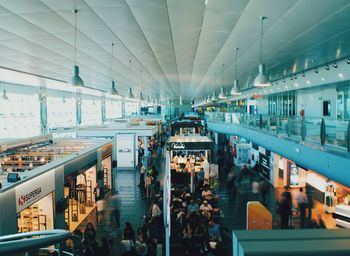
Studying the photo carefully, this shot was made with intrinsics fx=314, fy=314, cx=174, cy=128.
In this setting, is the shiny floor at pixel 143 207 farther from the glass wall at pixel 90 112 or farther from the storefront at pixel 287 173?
the glass wall at pixel 90 112

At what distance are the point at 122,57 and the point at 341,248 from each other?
10.1m

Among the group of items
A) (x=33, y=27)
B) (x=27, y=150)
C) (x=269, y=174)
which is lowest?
(x=269, y=174)

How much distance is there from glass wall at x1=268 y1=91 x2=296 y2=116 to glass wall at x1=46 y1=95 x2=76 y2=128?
53.9 feet

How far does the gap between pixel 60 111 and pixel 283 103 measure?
1911 centimetres

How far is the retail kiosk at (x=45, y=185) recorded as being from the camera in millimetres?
6176

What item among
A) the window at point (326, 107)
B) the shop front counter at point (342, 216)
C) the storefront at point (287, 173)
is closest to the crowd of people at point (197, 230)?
the shop front counter at point (342, 216)

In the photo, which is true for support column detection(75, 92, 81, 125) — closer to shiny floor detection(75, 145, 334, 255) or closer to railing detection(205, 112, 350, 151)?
shiny floor detection(75, 145, 334, 255)

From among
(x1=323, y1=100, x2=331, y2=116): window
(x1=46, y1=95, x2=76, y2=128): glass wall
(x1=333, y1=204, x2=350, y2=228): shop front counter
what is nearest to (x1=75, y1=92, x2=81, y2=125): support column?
(x1=46, y1=95, x2=76, y2=128): glass wall

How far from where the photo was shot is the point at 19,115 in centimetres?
2108

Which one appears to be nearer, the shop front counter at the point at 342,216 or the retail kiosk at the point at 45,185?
the retail kiosk at the point at 45,185

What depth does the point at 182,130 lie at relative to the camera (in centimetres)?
2648

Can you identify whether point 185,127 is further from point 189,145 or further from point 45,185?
point 45,185

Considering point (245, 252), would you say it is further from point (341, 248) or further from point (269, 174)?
point (269, 174)

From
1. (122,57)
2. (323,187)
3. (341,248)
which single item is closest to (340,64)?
(323,187)
